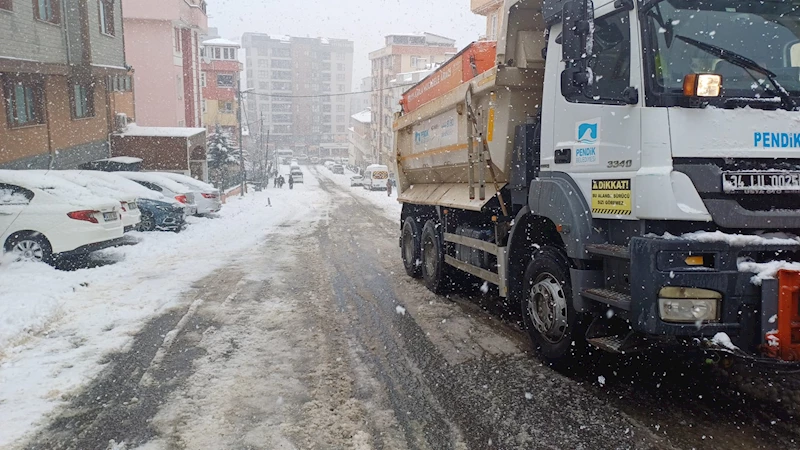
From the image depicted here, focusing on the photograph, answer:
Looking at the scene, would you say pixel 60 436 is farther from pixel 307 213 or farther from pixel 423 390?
pixel 307 213

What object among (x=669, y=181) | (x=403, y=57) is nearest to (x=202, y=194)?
(x=669, y=181)

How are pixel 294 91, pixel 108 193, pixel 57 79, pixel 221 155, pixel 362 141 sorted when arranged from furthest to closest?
pixel 294 91 < pixel 362 141 < pixel 221 155 < pixel 57 79 < pixel 108 193

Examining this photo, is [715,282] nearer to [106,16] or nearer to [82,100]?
[82,100]

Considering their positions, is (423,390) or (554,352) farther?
(554,352)

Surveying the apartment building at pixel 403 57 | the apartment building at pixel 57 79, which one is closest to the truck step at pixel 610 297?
the apartment building at pixel 57 79

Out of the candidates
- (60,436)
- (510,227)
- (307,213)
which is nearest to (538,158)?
(510,227)

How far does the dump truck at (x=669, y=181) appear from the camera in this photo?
357 cm

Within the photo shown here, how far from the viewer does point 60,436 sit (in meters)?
3.69

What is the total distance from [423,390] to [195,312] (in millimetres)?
3657

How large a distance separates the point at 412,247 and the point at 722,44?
240 inches

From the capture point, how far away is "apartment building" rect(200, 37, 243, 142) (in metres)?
70.2

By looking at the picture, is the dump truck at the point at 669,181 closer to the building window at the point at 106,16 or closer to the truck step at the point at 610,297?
the truck step at the point at 610,297

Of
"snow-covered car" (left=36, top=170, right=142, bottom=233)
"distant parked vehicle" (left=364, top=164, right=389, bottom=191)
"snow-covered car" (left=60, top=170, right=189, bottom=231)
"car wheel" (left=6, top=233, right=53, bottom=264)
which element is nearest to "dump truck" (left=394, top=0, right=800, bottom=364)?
"car wheel" (left=6, top=233, right=53, bottom=264)

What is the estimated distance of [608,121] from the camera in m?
4.12
